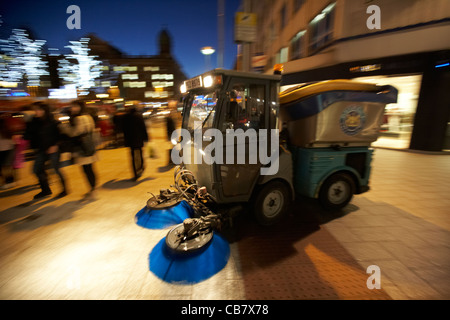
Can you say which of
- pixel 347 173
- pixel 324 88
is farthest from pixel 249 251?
pixel 324 88

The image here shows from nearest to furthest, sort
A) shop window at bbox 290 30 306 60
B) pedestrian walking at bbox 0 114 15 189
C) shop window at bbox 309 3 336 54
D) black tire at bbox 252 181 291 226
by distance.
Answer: black tire at bbox 252 181 291 226 → pedestrian walking at bbox 0 114 15 189 → shop window at bbox 309 3 336 54 → shop window at bbox 290 30 306 60

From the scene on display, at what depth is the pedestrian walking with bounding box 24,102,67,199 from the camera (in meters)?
4.56

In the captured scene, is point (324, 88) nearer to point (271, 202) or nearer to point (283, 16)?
point (271, 202)

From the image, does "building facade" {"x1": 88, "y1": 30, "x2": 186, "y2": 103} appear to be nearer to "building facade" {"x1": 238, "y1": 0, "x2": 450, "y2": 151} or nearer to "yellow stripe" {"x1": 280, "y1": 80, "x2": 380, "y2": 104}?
"building facade" {"x1": 238, "y1": 0, "x2": 450, "y2": 151}

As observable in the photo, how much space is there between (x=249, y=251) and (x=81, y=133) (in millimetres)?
4392


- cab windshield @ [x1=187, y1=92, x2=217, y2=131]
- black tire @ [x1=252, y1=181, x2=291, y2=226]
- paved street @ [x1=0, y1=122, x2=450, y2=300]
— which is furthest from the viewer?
black tire @ [x1=252, y1=181, x2=291, y2=226]

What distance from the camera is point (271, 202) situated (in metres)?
3.83

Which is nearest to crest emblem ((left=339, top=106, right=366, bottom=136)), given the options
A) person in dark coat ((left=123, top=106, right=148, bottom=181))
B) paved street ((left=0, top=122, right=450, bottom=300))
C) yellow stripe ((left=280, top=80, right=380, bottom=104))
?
yellow stripe ((left=280, top=80, right=380, bottom=104))

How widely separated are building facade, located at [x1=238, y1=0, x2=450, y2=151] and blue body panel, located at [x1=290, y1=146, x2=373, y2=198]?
186 inches

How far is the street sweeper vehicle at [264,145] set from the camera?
10.4 feet

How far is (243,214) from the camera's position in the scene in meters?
4.28

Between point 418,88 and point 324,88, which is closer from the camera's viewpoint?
point 324,88

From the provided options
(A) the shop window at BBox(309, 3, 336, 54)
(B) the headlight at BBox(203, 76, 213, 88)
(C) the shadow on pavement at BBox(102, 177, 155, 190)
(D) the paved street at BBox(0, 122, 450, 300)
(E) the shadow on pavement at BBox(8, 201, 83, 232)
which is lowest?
(D) the paved street at BBox(0, 122, 450, 300)

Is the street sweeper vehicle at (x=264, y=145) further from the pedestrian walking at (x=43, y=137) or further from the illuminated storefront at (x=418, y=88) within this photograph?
the illuminated storefront at (x=418, y=88)
